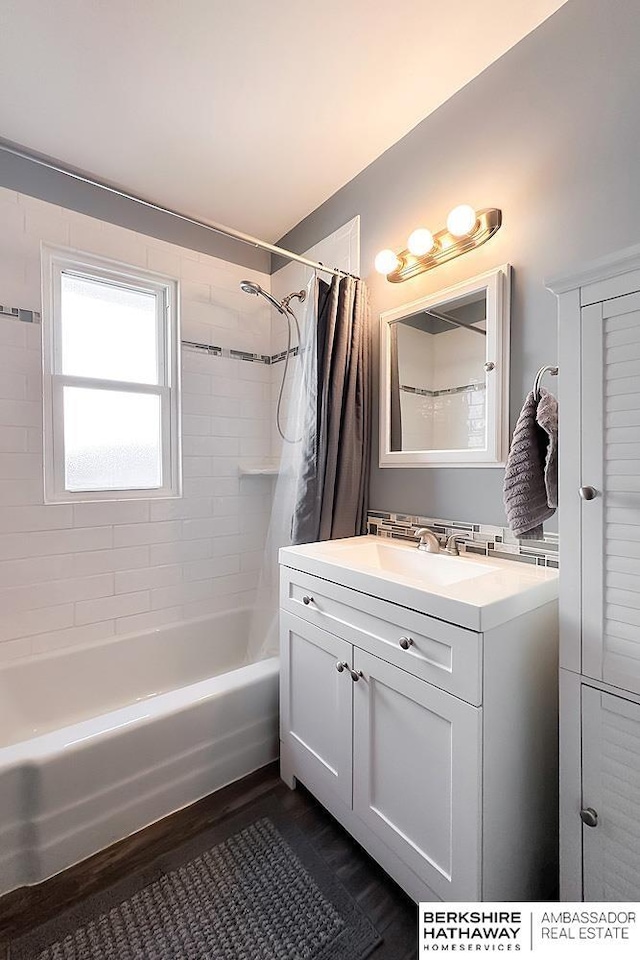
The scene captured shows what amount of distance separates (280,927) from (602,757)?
926 millimetres

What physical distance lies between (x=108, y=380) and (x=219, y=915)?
2.09 meters

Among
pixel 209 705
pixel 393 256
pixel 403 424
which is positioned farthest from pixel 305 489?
pixel 393 256

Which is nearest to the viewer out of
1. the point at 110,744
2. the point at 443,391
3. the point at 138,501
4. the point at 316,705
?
the point at 110,744

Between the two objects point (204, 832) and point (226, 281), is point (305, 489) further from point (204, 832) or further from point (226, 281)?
point (226, 281)

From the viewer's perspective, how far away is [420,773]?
1.10 m

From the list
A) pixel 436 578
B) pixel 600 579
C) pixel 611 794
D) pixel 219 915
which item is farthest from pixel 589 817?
pixel 219 915

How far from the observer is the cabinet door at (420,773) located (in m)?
0.98

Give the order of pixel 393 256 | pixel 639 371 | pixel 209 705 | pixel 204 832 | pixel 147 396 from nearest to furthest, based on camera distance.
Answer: pixel 639 371 < pixel 204 832 < pixel 209 705 < pixel 393 256 < pixel 147 396

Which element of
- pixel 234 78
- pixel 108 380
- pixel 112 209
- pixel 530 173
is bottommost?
pixel 108 380

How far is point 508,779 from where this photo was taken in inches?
40.3

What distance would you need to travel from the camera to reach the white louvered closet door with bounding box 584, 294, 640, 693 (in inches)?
35.2

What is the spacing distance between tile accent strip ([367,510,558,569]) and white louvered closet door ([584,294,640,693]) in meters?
0.43

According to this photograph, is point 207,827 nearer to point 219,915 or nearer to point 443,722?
point 219,915

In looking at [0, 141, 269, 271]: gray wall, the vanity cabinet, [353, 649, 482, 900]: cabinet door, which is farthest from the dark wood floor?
[0, 141, 269, 271]: gray wall
